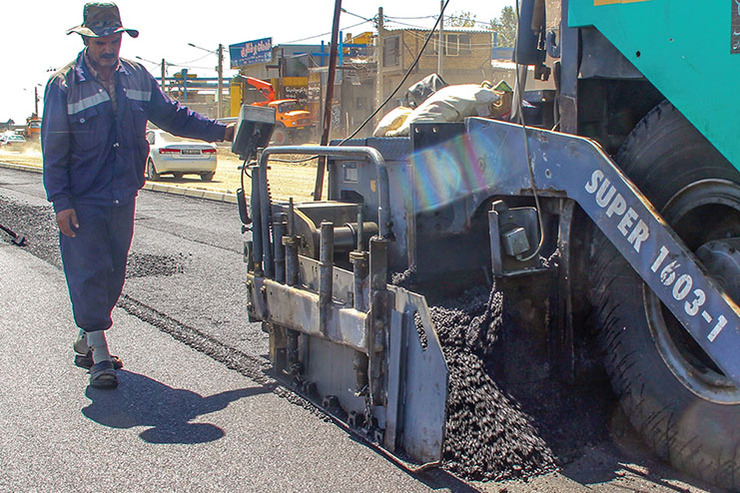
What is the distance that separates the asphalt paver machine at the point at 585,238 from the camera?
2770mm

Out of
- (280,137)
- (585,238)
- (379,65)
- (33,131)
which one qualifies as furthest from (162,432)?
(33,131)

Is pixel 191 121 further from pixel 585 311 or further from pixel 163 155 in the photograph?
pixel 163 155

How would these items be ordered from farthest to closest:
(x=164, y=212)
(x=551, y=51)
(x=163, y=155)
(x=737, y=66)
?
1. (x=163, y=155)
2. (x=164, y=212)
3. (x=551, y=51)
4. (x=737, y=66)

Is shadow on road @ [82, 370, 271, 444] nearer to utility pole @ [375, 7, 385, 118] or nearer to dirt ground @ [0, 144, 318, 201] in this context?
dirt ground @ [0, 144, 318, 201]

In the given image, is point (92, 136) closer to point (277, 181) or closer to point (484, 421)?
point (484, 421)

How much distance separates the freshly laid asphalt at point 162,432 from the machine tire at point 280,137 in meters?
27.6

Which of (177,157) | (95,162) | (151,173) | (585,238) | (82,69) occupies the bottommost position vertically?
(151,173)

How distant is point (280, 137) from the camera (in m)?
33.3

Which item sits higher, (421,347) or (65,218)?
(65,218)

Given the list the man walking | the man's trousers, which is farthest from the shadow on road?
the man's trousers

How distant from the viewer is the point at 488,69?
4672 cm

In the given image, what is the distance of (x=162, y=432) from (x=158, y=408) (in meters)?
0.36

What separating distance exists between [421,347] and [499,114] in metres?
1.84

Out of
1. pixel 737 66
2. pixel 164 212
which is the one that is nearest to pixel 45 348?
pixel 737 66
